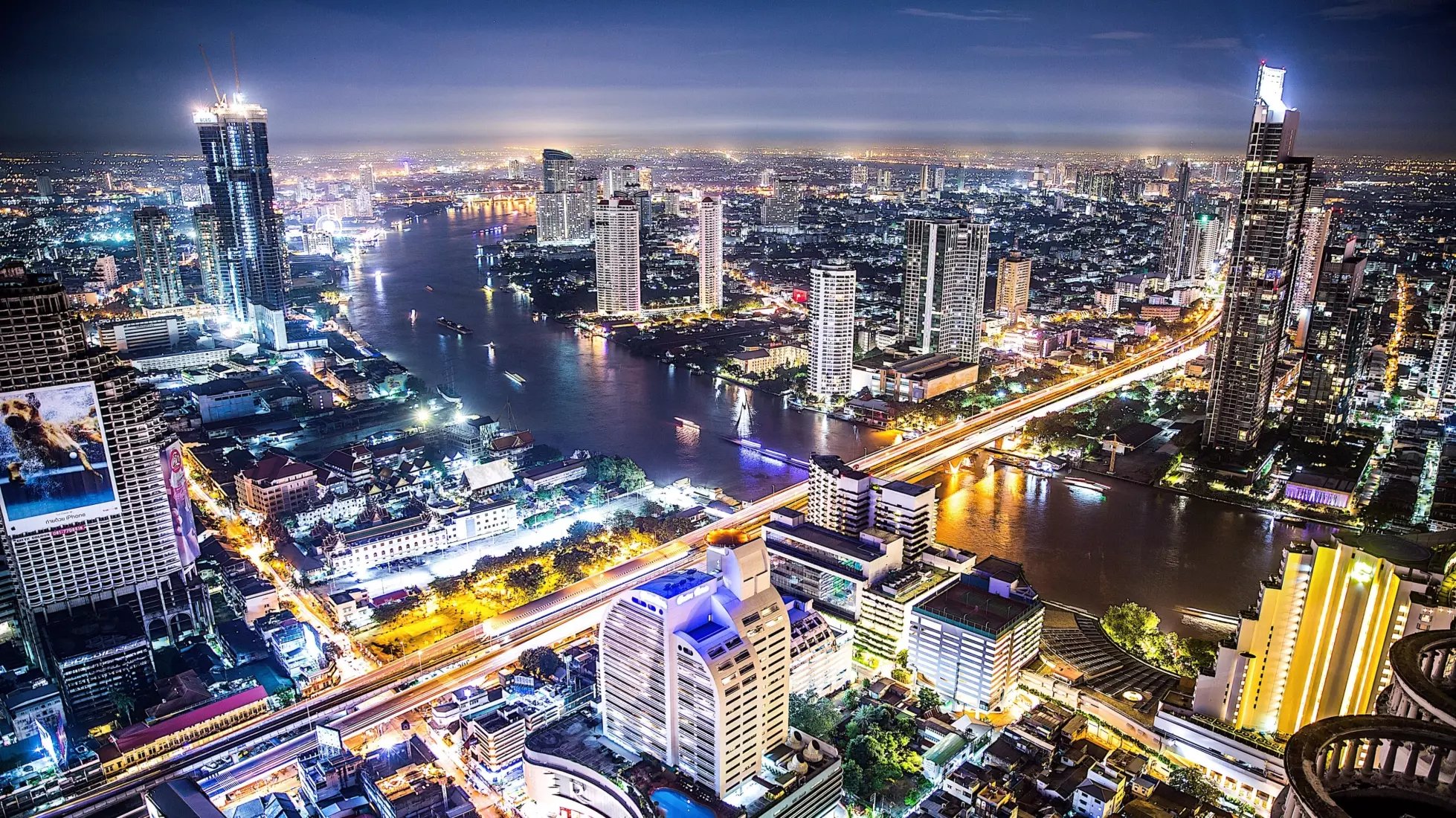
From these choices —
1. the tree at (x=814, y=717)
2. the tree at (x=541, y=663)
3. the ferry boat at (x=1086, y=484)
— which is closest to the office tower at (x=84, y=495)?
the tree at (x=541, y=663)

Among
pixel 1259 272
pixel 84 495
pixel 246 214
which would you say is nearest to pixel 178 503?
pixel 84 495

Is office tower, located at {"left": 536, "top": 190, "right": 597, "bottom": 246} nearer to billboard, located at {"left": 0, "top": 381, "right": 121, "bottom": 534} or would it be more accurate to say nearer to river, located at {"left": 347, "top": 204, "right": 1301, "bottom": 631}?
river, located at {"left": 347, "top": 204, "right": 1301, "bottom": 631}

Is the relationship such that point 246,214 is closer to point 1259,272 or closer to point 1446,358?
point 1259,272

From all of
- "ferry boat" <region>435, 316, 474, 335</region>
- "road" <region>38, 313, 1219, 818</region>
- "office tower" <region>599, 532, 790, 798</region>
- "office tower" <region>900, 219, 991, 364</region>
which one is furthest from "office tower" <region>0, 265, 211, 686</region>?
"office tower" <region>900, 219, 991, 364</region>

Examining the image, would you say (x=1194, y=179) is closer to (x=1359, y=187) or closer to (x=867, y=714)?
(x=1359, y=187)

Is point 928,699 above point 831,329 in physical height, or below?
below
